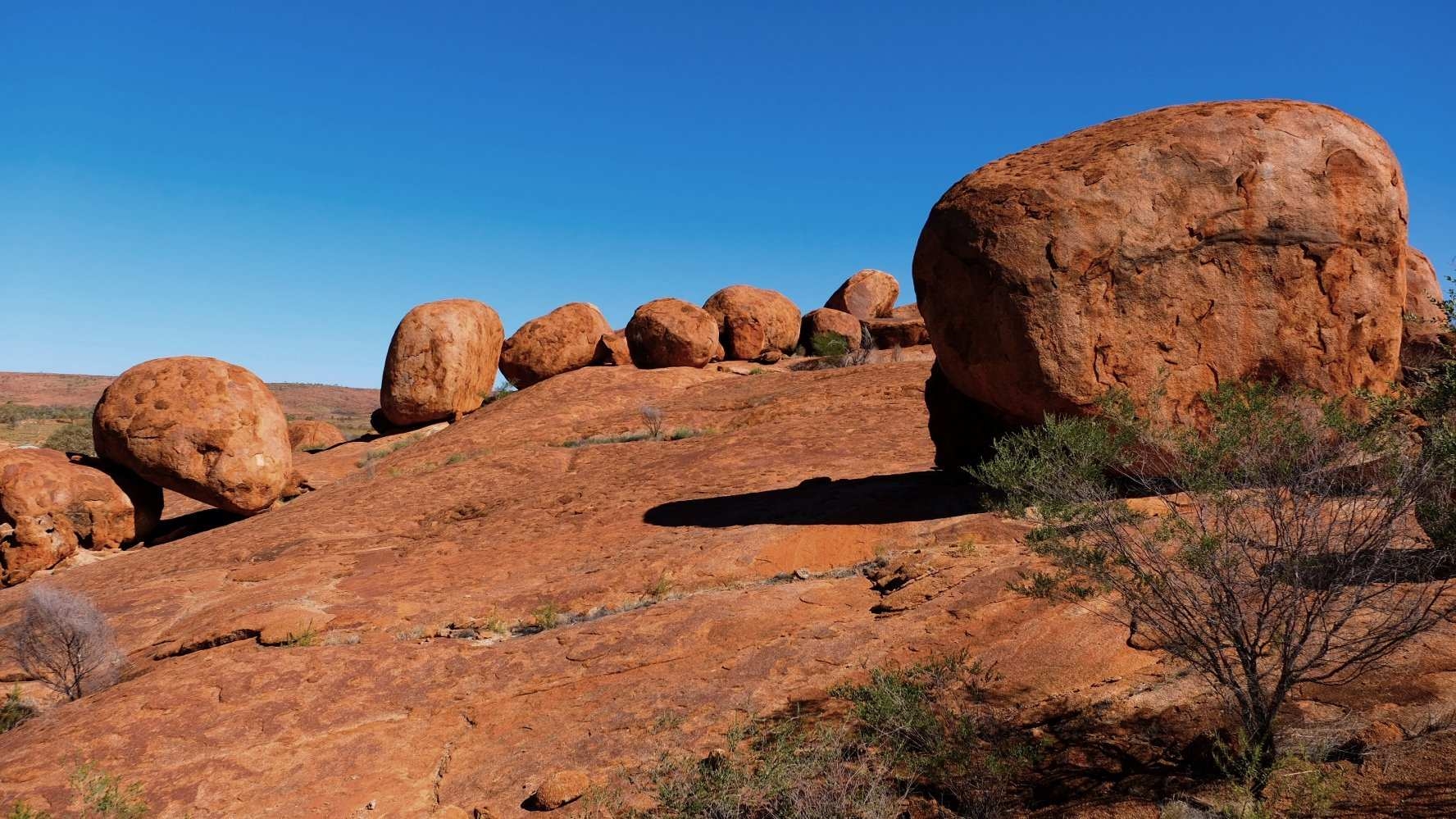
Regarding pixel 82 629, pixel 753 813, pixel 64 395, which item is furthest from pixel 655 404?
pixel 64 395

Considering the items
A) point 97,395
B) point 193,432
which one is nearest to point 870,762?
point 193,432

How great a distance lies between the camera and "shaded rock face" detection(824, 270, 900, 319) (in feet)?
98.9

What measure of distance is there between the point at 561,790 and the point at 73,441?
31.5 meters

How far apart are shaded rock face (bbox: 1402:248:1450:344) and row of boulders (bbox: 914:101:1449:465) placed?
1.17 meters

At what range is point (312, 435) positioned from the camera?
24.1 meters

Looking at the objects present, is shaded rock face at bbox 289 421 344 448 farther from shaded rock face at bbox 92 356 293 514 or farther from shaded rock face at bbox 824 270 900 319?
shaded rock face at bbox 824 270 900 319

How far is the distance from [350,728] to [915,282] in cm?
675

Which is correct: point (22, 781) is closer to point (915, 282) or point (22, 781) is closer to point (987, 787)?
point (987, 787)

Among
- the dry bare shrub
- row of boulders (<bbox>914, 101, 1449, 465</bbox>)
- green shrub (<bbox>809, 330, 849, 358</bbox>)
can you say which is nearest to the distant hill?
green shrub (<bbox>809, 330, 849, 358</bbox>)

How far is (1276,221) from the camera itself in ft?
25.6

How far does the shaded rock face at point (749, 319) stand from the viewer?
81.6ft

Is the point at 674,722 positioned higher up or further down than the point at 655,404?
further down

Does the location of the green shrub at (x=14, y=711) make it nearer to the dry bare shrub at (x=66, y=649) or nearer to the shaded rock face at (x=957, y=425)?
the dry bare shrub at (x=66, y=649)

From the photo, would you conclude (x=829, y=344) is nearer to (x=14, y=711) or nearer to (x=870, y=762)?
(x=14, y=711)
